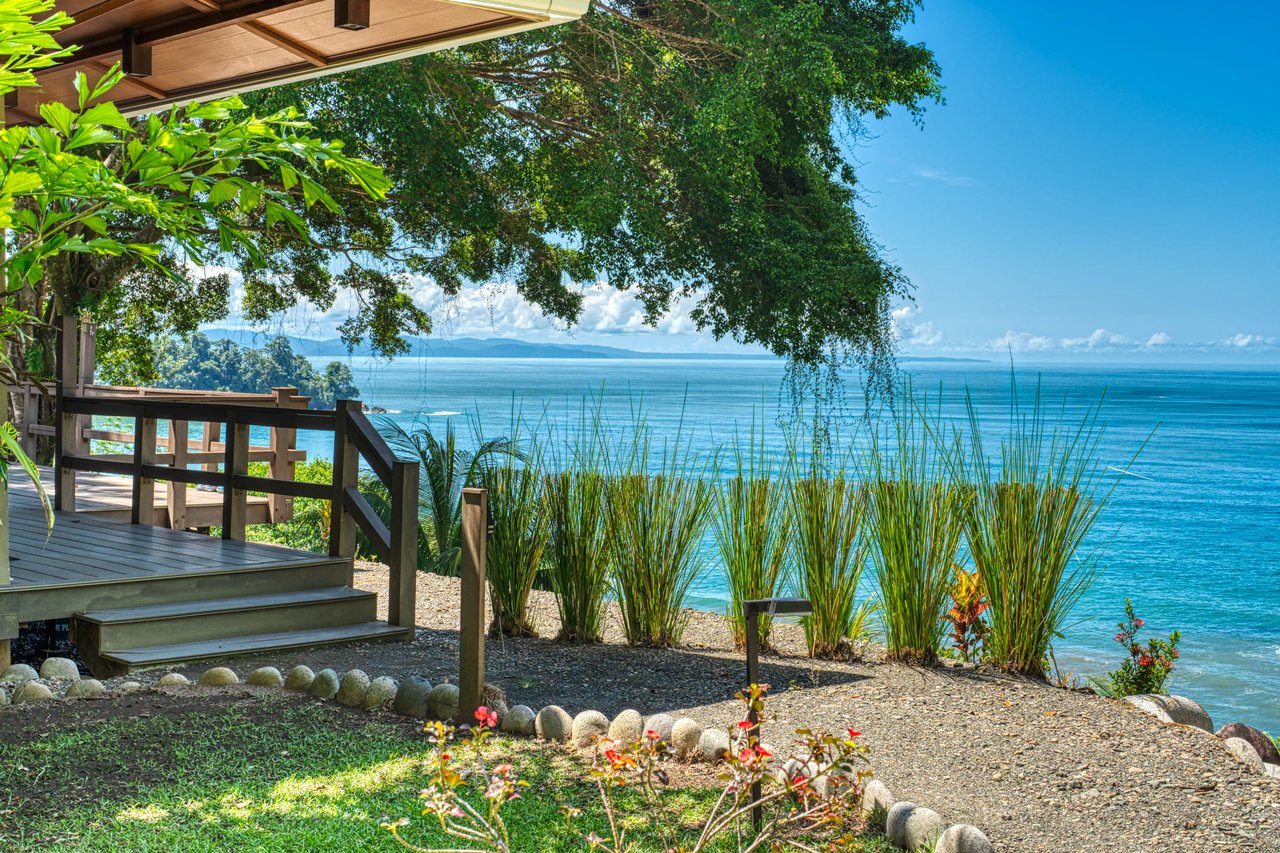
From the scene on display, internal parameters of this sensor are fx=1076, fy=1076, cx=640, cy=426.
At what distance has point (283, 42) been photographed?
4230 millimetres

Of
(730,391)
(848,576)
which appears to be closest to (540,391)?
(730,391)

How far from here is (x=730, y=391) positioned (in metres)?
74.1

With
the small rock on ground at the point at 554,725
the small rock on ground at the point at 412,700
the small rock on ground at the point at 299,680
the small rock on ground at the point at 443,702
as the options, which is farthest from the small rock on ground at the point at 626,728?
the small rock on ground at the point at 299,680

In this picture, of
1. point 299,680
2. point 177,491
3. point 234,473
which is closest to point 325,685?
point 299,680

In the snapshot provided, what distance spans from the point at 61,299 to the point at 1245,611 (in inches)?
793

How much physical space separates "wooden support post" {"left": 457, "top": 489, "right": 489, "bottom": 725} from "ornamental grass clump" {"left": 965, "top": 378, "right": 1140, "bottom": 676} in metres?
2.38

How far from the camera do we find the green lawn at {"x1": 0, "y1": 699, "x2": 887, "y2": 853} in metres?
3.00

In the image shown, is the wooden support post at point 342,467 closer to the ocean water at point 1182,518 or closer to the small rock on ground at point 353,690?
the ocean water at point 1182,518

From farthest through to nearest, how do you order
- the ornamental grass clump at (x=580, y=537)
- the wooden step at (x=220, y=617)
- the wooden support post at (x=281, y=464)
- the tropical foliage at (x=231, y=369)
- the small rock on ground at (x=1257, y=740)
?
1. the tropical foliage at (x=231, y=369)
2. the wooden support post at (x=281, y=464)
3. the ornamental grass clump at (x=580, y=537)
4. the wooden step at (x=220, y=617)
5. the small rock on ground at (x=1257, y=740)

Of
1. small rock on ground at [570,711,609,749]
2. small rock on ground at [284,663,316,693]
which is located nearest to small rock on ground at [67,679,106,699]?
small rock on ground at [284,663,316,693]

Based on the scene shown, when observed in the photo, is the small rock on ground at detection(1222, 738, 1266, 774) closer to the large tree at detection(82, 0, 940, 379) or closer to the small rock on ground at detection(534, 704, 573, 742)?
the small rock on ground at detection(534, 704, 573, 742)

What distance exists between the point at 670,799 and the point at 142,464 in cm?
463

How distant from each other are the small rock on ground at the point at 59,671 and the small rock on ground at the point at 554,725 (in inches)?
86.7

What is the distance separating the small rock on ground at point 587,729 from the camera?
387 centimetres
